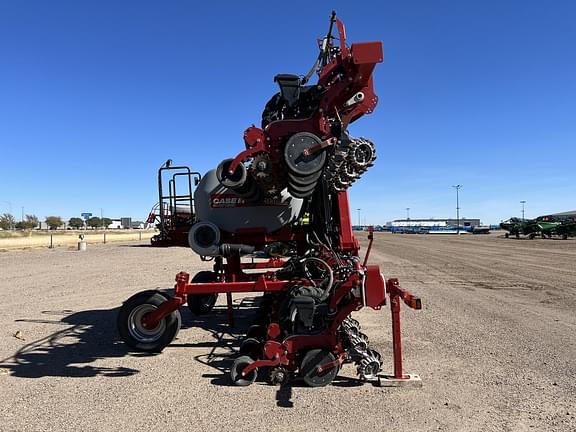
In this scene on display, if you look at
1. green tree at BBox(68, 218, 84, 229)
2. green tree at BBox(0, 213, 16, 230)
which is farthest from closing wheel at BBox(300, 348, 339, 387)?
green tree at BBox(68, 218, 84, 229)

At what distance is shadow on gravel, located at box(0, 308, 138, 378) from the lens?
595 cm

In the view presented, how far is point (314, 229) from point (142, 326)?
2.88 m

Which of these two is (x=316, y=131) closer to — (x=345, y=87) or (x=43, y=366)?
(x=345, y=87)

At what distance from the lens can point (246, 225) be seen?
280 inches

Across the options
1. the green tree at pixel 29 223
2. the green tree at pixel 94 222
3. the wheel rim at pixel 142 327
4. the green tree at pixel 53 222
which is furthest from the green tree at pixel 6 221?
the wheel rim at pixel 142 327

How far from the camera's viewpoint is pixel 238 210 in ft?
23.2

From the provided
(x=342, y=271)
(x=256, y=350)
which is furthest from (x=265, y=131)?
(x=256, y=350)

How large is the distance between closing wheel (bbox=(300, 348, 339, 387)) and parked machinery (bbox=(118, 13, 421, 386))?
0.04ft

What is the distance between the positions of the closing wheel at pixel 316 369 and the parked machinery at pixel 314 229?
0.04 ft

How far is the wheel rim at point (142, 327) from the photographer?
6.50 meters

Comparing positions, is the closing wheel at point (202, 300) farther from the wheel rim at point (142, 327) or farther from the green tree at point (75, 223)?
the green tree at point (75, 223)

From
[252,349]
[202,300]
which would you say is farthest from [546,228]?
[252,349]

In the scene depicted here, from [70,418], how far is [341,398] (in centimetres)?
264

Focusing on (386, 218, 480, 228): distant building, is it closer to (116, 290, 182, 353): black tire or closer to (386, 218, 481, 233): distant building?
(386, 218, 481, 233): distant building
